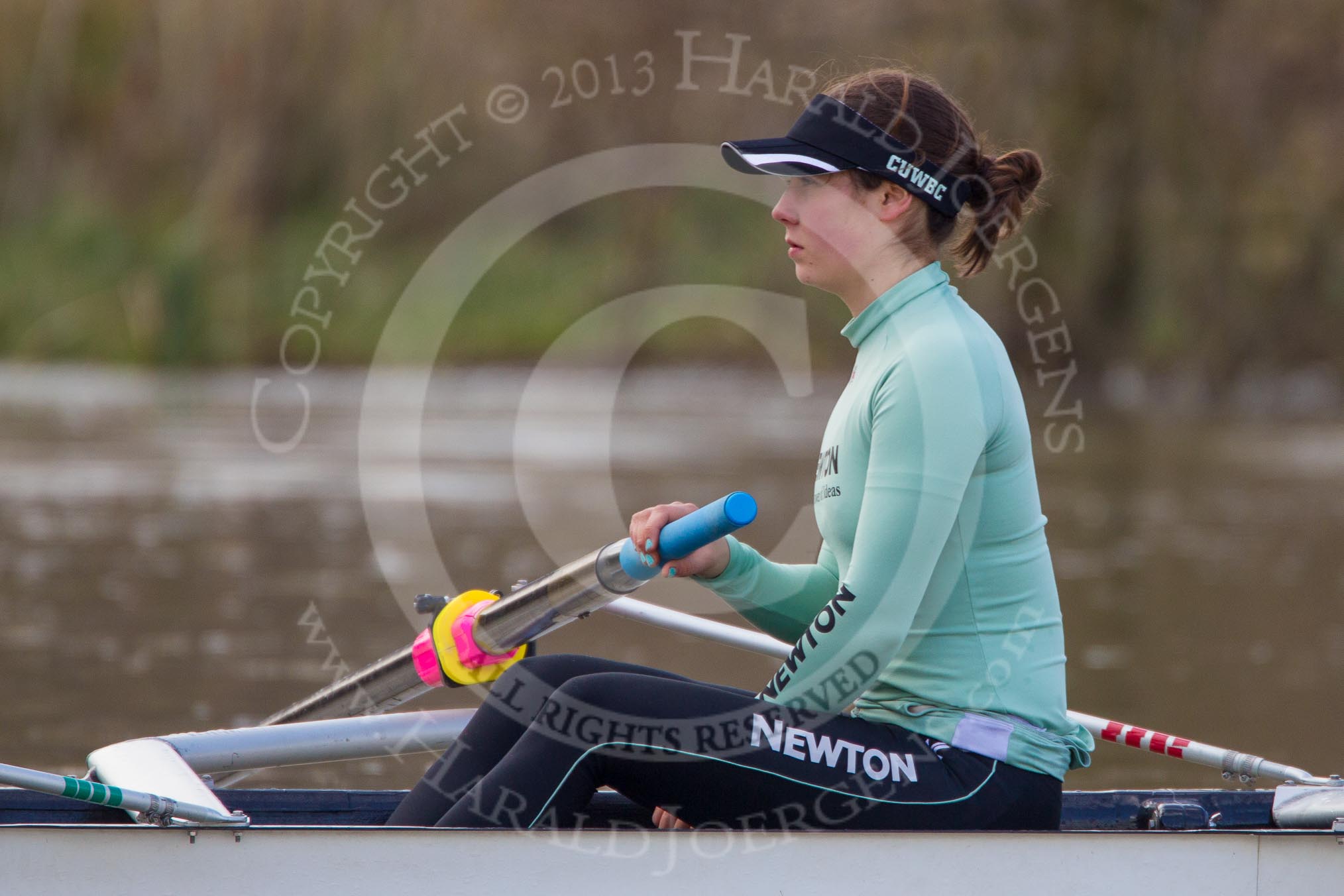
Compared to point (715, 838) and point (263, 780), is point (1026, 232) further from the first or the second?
point (715, 838)

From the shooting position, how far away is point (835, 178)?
8.13 feet

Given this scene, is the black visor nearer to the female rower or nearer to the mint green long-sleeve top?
the female rower

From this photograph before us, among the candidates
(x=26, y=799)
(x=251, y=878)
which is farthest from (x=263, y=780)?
(x=251, y=878)

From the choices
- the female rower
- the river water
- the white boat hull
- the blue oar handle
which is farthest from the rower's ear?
the river water

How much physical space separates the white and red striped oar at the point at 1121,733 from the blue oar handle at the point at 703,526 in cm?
64

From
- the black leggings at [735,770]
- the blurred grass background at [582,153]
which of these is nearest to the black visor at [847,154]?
the black leggings at [735,770]

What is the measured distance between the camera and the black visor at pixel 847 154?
2416 millimetres

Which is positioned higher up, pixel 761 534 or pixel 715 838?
pixel 761 534

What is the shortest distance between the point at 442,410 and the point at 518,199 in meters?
2.96

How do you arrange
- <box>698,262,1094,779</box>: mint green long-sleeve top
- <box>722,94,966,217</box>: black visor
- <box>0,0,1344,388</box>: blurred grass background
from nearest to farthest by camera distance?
<box>698,262,1094,779</box>: mint green long-sleeve top, <box>722,94,966,217</box>: black visor, <box>0,0,1344,388</box>: blurred grass background

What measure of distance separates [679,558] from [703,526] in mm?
123

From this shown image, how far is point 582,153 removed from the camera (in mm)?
16203

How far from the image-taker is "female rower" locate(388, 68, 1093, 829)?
2.29m

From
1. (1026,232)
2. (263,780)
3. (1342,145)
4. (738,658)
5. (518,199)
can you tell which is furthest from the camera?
(518,199)
